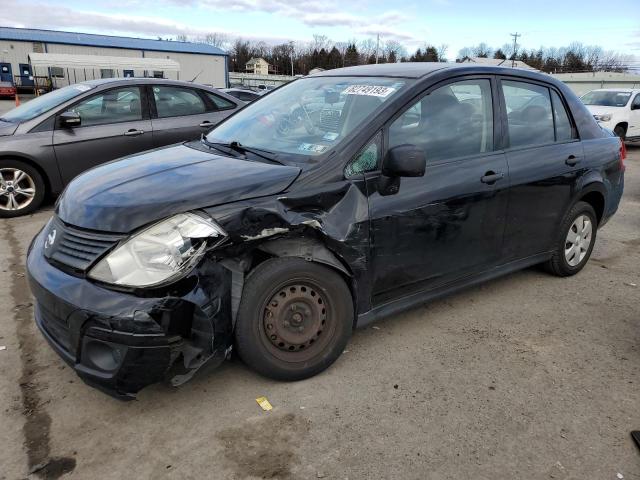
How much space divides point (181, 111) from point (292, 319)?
197 inches

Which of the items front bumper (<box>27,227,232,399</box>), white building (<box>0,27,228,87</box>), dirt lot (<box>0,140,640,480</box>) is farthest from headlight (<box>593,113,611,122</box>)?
white building (<box>0,27,228,87</box>)

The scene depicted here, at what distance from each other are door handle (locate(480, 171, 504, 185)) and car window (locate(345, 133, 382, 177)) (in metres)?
0.90

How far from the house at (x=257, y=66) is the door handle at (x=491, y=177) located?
9645 centimetres

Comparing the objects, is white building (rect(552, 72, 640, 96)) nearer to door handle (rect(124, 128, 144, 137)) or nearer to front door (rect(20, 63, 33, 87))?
door handle (rect(124, 128, 144, 137))

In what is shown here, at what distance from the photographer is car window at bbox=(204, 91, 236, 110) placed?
23.7ft

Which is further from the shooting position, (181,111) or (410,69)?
(181,111)

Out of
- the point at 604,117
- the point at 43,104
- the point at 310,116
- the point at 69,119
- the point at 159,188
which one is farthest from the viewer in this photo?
the point at 604,117

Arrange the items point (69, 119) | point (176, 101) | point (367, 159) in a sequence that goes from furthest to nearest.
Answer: point (176, 101) < point (69, 119) < point (367, 159)

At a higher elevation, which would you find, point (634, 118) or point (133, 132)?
point (133, 132)

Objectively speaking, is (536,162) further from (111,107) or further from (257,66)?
(257,66)

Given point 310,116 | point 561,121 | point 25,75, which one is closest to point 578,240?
point 561,121

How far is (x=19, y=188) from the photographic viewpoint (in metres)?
6.14

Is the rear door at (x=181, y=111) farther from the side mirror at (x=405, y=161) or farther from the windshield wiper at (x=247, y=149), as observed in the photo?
the side mirror at (x=405, y=161)

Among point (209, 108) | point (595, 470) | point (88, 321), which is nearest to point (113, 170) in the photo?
point (88, 321)
